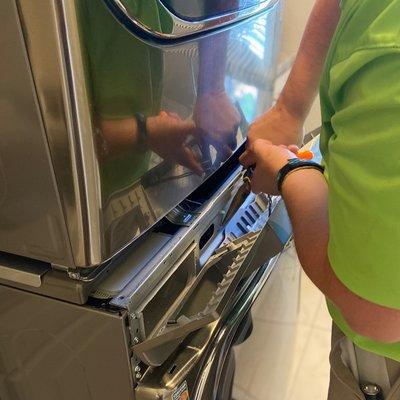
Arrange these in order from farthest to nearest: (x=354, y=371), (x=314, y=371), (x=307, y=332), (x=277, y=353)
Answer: (x=307, y=332)
(x=314, y=371)
(x=277, y=353)
(x=354, y=371)

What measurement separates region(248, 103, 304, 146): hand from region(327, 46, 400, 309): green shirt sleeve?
324 millimetres

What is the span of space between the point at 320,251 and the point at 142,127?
23cm

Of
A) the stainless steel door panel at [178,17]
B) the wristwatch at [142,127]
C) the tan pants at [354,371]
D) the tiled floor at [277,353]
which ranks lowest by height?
the tiled floor at [277,353]

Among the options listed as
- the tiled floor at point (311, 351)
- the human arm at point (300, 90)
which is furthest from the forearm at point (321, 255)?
the tiled floor at point (311, 351)

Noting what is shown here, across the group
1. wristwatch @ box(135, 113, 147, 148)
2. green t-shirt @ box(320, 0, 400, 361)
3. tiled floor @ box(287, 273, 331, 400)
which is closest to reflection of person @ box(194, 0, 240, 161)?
wristwatch @ box(135, 113, 147, 148)

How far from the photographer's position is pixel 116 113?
0.50 meters

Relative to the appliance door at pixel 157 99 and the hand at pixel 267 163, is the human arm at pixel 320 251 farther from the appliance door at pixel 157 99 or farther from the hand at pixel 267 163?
the appliance door at pixel 157 99

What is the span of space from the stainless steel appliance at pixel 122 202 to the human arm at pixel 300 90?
61 millimetres

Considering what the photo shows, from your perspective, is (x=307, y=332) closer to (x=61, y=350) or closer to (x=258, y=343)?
(x=258, y=343)

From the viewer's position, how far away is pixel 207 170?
2.41 feet

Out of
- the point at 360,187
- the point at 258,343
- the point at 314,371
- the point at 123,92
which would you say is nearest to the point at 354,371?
the point at 258,343

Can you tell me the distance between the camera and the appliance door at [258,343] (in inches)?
27.3

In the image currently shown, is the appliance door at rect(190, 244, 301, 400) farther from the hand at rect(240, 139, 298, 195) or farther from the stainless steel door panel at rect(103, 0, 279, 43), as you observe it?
the stainless steel door panel at rect(103, 0, 279, 43)

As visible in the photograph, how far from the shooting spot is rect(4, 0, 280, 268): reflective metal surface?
1.44ft
